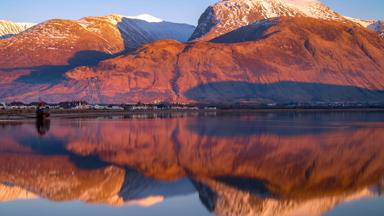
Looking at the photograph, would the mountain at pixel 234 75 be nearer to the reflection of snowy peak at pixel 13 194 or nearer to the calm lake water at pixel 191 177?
the calm lake water at pixel 191 177

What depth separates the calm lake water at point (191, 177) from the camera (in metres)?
19.0

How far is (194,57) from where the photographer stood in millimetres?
171375

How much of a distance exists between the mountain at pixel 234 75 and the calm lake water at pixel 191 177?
119136 mm

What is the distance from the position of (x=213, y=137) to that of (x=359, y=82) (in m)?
138

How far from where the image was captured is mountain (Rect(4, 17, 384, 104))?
15975 centimetres

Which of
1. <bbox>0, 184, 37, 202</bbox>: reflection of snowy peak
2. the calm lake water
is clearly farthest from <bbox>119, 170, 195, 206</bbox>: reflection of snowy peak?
<bbox>0, 184, 37, 202</bbox>: reflection of snowy peak

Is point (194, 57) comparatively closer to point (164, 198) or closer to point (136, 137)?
point (136, 137)

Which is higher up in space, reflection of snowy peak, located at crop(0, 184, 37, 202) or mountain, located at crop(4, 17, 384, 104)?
reflection of snowy peak, located at crop(0, 184, 37, 202)

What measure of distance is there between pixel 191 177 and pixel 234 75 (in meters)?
144

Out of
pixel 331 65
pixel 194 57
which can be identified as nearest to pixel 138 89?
pixel 194 57

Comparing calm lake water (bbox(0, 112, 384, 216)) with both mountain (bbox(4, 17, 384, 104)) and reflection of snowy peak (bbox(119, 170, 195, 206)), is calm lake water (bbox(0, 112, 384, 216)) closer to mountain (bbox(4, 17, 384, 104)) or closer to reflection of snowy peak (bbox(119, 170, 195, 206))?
reflection of snowy peak (bbox(119, 170, 195, 206))

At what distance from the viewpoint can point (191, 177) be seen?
81.3ft

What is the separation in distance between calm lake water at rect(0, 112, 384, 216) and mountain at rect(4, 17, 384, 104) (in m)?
119

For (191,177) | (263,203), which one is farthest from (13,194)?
(263,203)
